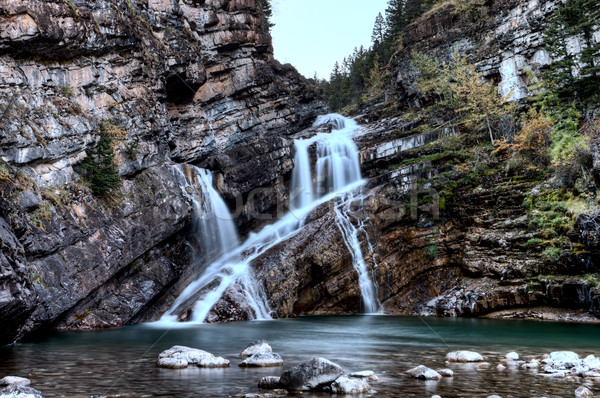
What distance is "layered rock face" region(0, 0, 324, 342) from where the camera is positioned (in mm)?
18078

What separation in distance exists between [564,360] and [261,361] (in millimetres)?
6721

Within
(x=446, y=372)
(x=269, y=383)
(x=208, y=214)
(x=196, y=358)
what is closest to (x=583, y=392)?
(x=446, y=372)

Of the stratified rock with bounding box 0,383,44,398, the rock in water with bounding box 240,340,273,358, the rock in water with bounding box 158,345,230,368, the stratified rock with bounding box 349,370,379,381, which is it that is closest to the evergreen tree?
the rock in water with bounding box 240,340,273,358

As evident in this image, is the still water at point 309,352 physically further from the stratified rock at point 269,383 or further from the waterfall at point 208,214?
the waterfall at point 208,214

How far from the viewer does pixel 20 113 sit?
1984 centimetres

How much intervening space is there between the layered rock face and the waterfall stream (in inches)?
54.1

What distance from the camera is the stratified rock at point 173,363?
394 inches

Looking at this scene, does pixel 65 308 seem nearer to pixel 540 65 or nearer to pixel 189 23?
pixel 189 23

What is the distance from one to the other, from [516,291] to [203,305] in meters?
15.5

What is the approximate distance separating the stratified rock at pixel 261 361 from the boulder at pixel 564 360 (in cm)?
613

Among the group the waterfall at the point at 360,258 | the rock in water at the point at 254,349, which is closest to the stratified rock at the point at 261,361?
the rock in water at the point at 254,349

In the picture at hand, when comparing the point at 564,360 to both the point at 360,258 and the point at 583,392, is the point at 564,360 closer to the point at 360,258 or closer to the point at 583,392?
the point at 583,392

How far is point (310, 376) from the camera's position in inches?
309

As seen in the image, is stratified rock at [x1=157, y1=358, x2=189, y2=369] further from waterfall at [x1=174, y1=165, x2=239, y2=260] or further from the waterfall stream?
waterfall at [x1=174, y1=165, x2=239, y2=260]
